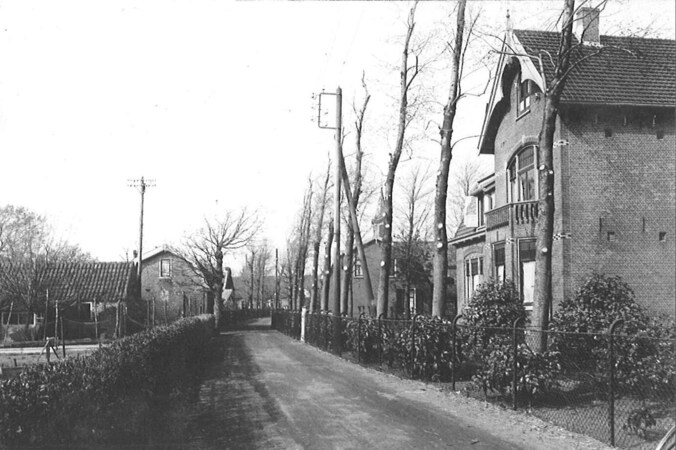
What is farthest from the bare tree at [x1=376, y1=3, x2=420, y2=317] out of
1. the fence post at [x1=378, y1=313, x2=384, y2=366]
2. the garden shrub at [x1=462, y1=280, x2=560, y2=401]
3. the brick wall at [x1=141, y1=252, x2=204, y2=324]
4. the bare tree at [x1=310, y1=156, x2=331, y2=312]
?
the brick wall at [x1=141, y1=252, x2=204, y2=324]

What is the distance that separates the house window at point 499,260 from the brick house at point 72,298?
1733 centimetres

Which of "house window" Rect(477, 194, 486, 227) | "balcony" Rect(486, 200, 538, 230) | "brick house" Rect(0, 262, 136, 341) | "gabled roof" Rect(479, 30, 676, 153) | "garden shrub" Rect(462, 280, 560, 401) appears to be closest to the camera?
"garden shrub" Rect(462, 280, 560, 401)

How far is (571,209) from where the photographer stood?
18234 mm

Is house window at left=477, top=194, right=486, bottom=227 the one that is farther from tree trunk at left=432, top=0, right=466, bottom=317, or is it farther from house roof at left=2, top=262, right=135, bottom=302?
house roof at left=2, top=262, right=135, bottom=302

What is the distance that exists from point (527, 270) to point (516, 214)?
1.90 m

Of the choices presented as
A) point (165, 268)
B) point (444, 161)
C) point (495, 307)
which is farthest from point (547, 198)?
point (165, 268)

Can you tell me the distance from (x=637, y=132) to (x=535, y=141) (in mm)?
2939

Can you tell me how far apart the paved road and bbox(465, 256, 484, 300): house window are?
11.9 m

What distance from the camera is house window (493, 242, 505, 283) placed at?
2214 centimetres

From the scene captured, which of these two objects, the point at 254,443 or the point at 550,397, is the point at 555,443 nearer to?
the point at 550,397

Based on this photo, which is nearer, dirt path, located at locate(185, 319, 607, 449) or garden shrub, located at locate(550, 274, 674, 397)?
dirt path, located at locate(185, 319, 607, 449)

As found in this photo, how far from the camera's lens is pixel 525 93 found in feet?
68.7

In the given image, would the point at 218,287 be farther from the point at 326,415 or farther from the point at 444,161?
the point at 326,415

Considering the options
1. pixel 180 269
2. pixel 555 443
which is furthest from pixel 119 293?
pixel 555 443
